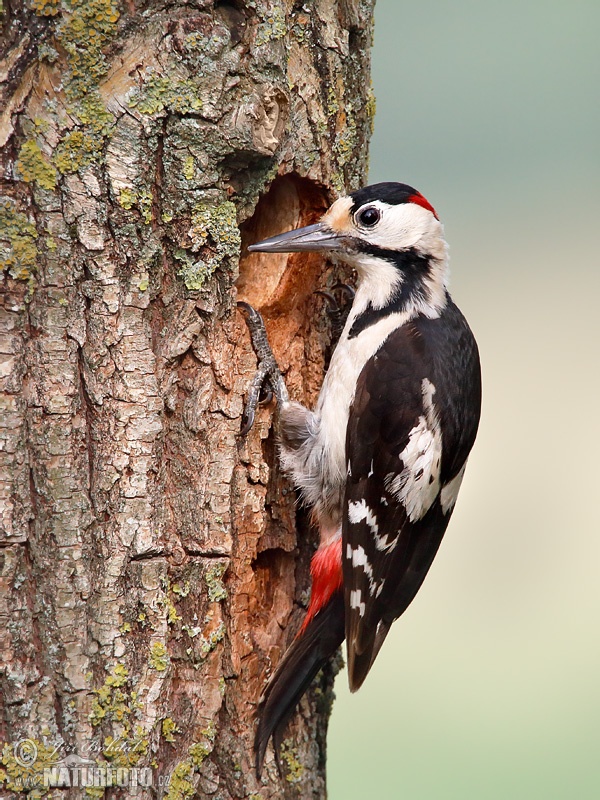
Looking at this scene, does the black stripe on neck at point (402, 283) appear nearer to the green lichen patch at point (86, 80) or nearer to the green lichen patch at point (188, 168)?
the green lichen patch at point (188, 168)

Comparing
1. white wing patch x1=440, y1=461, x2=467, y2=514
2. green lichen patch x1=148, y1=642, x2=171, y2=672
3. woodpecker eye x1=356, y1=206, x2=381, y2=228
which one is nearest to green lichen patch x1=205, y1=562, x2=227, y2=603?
green lichen patch x1=148, y1=642, x2=171, y2=672

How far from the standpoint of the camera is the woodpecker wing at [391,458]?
2223mm

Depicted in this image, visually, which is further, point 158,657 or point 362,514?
point 362,514

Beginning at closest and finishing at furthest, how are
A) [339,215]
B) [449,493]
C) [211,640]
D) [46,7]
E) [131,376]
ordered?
[46,7]
[131,376]
[211,640]
[339,215]
[449,493]

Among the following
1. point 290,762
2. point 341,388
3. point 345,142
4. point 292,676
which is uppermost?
point 345,142

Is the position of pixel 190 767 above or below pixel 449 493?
below

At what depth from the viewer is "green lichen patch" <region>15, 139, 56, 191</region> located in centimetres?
173

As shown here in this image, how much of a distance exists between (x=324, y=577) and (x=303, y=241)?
0.84 meters

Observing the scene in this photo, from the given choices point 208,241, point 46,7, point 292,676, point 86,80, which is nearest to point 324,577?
point 292,676

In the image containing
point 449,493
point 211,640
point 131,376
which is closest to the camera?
point 131,376

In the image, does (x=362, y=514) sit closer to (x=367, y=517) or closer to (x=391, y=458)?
(x=367, y=517)

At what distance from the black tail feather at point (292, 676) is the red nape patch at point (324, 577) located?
0.07ft

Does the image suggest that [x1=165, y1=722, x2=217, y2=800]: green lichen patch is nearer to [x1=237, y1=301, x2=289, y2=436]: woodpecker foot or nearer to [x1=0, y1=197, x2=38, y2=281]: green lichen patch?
[x1=237, y1=301, x2=289, y2=436]: woodpecker foot

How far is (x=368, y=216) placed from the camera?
2.27 metres
